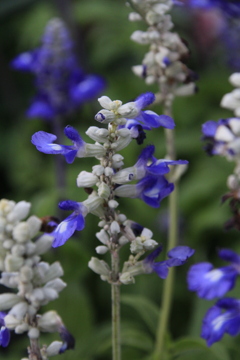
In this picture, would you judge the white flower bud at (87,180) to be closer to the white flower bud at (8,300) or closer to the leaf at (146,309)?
the white flower bud at (8,300)

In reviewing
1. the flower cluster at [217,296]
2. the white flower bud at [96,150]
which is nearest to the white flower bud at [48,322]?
the white flower bud at [96,150]

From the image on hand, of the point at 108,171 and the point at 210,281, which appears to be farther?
the point at 210,281

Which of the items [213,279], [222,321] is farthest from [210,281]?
[222,321]

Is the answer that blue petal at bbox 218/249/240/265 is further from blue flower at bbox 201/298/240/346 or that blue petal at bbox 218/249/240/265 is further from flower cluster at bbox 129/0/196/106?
flower cluster at bbox 129/0/196/106

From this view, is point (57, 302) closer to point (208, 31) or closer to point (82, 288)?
point (82, 288)

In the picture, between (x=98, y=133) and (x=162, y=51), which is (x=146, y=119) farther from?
(x=162, y=51)

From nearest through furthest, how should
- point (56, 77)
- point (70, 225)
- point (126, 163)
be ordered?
point (70, 225) → point (56, 77) → point (126, 163)
